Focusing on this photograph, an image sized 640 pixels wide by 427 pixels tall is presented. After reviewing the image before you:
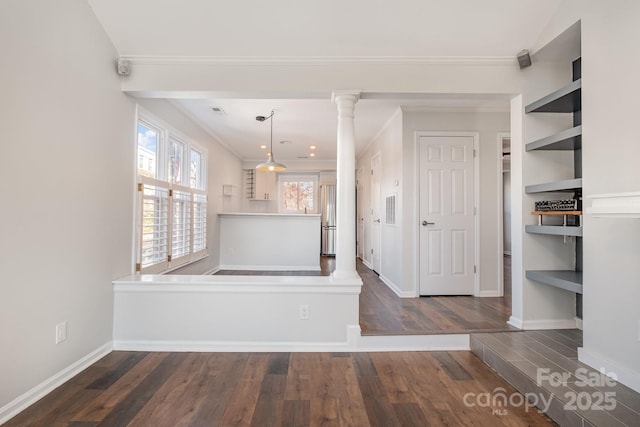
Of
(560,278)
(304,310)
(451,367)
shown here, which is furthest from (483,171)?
(304,310)

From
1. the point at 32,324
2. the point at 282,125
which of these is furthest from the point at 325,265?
the point at 32,324

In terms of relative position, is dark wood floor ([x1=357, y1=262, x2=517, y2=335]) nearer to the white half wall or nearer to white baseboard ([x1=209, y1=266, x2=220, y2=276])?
the white half wall

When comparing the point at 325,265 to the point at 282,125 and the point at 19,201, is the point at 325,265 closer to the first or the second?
the point at 282,125

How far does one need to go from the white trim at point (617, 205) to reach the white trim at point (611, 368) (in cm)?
104

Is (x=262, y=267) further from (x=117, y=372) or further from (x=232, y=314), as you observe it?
(x=117, y=372)

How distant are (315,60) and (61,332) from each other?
109 inches

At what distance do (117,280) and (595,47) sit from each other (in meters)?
3.95

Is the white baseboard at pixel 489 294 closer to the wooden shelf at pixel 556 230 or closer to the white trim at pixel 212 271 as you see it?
the wooden shelf at pixel 556 230

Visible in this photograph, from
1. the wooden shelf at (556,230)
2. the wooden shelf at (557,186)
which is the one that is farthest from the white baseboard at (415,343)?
the wooden shelf at (557,186)

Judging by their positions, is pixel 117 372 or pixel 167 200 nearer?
pixel 117 372

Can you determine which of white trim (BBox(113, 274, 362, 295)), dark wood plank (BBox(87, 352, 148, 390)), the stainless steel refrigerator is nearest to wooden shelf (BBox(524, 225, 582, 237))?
white trim (BBox(113, 274, 362, 295))

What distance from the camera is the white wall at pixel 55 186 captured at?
1.67m

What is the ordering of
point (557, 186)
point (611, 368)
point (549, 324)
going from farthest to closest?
point (549, 324) → point (557, 186) → point (611, 368)

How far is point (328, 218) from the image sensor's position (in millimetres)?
7805
